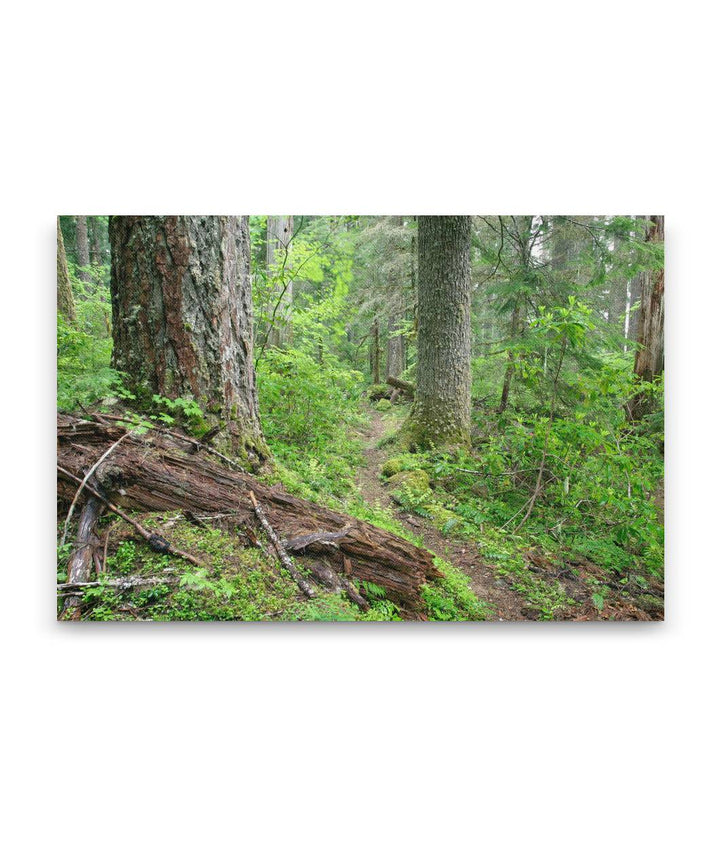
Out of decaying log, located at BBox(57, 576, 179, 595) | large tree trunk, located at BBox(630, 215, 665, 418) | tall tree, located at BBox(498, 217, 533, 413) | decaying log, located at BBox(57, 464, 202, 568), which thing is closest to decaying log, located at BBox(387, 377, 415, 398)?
tall tree, located at BBox(498, 217, 533, 413)

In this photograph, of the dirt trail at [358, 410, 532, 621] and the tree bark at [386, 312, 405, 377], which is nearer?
the dirt trail at [358, 410, 532, 621]

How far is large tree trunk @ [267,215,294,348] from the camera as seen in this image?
321 cm

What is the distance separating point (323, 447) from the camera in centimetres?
341

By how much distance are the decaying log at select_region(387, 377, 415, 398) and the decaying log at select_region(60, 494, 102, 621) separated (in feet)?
10.4

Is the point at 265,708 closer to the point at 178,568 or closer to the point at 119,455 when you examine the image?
the point at 178,568

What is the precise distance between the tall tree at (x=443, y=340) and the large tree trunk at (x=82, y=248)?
2229 mm

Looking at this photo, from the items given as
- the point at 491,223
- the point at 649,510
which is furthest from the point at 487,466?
the point at 491,223

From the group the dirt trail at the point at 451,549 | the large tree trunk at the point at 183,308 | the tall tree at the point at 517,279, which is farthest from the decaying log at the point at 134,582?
the tall tree at the point at 517,279

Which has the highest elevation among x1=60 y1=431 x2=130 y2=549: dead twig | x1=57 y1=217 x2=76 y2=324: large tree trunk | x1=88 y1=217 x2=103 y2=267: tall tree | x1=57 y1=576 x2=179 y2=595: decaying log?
x1=88 y1=217 x2=103 y2=267: tall tree

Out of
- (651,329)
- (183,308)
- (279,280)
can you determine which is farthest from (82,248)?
(651,329)

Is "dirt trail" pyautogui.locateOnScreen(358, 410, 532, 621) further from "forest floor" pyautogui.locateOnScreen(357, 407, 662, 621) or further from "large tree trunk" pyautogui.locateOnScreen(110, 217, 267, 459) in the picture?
"large tree trunk" pyautogui.locateOnScreen(110, 217, 267, 459)

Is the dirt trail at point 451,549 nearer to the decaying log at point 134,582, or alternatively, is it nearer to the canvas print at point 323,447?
the canvas print at point 323,447

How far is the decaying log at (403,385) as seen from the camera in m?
4.91

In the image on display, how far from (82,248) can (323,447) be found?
1.96m
